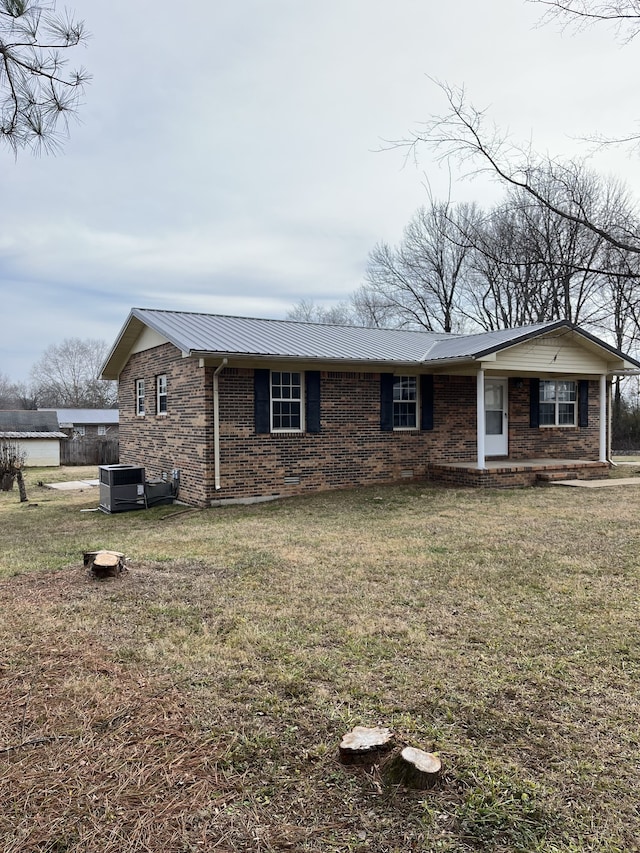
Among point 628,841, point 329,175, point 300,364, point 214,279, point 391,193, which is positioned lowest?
point 628,841

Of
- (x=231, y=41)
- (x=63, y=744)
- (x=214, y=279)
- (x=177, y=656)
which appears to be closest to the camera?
(x=63, y=744)

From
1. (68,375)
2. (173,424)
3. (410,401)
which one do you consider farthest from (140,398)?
(68,375)

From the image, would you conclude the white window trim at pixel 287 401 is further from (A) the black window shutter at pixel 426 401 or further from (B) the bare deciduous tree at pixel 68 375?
(B) the bare deciduous tree at pixel 68 375

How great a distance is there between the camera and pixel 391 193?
7074 mm

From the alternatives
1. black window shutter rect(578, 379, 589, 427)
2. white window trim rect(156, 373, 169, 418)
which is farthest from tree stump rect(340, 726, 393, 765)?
black window shutter rect(578, 379, 589, 427)

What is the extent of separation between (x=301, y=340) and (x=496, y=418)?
5258 millimetres

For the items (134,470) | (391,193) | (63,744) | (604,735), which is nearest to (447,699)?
(604,735)

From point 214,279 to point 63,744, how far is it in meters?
28.8

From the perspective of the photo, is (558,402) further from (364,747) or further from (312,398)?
(364,747)

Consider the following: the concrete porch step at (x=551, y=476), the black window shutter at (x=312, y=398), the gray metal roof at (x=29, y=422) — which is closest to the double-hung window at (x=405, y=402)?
the black window shutter at (x=312, y=398)

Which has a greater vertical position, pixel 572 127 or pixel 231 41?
pixel 231 41

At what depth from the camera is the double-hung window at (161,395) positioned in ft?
42.0

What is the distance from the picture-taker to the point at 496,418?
14.3 meters

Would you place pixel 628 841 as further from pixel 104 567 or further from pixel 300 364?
pixel 300 364
